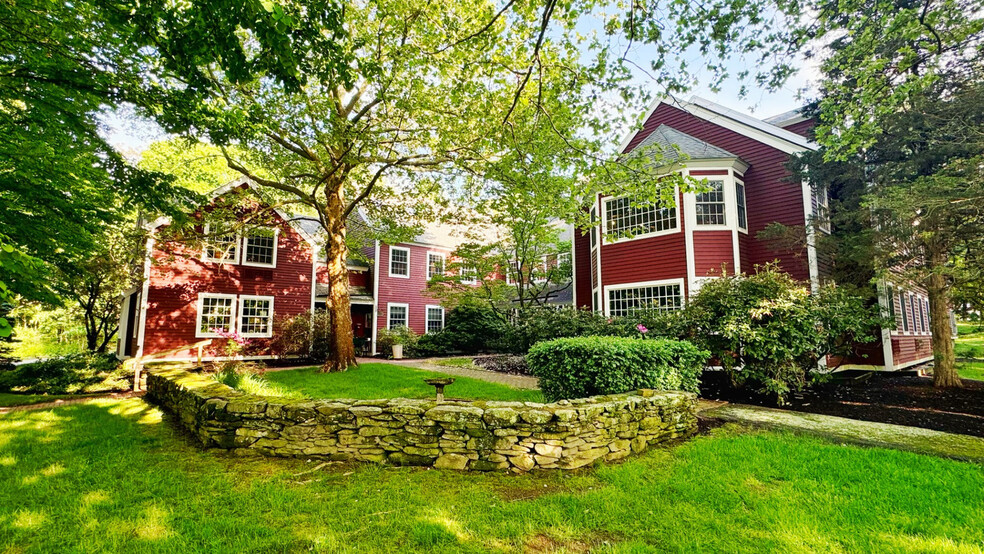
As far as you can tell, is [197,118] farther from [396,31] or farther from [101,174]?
[396,31]

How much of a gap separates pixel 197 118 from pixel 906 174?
1380 centimetres

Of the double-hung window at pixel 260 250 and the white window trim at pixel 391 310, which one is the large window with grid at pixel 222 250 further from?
the white window trim at pixel 391 310

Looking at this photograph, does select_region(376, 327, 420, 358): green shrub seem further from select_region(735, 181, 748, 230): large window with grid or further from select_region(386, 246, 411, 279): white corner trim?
select_region(735, 181, 748, 230): large window with grid

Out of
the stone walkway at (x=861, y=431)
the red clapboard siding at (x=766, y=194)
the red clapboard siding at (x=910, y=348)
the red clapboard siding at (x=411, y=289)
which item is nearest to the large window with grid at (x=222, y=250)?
the red clapboard siding at (x=411, y=289)

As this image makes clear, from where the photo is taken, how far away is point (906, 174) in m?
8.99

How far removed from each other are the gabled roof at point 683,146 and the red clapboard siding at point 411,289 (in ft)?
36.2

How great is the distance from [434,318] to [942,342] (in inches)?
728

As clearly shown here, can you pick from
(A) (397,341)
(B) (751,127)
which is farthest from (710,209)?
(A) (397,341)

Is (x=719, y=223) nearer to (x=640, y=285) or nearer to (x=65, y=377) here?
(x=640, y=285)

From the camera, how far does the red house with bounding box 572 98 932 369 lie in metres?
11.5

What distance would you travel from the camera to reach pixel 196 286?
1396 cm

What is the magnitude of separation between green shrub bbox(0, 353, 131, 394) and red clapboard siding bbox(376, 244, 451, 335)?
32.7 feet

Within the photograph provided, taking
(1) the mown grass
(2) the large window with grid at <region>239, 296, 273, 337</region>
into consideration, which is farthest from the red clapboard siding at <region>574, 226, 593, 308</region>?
(2) the large window with grid at <region>239, 296, 273, 337</region>

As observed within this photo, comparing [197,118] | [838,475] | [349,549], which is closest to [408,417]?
[349,549]
